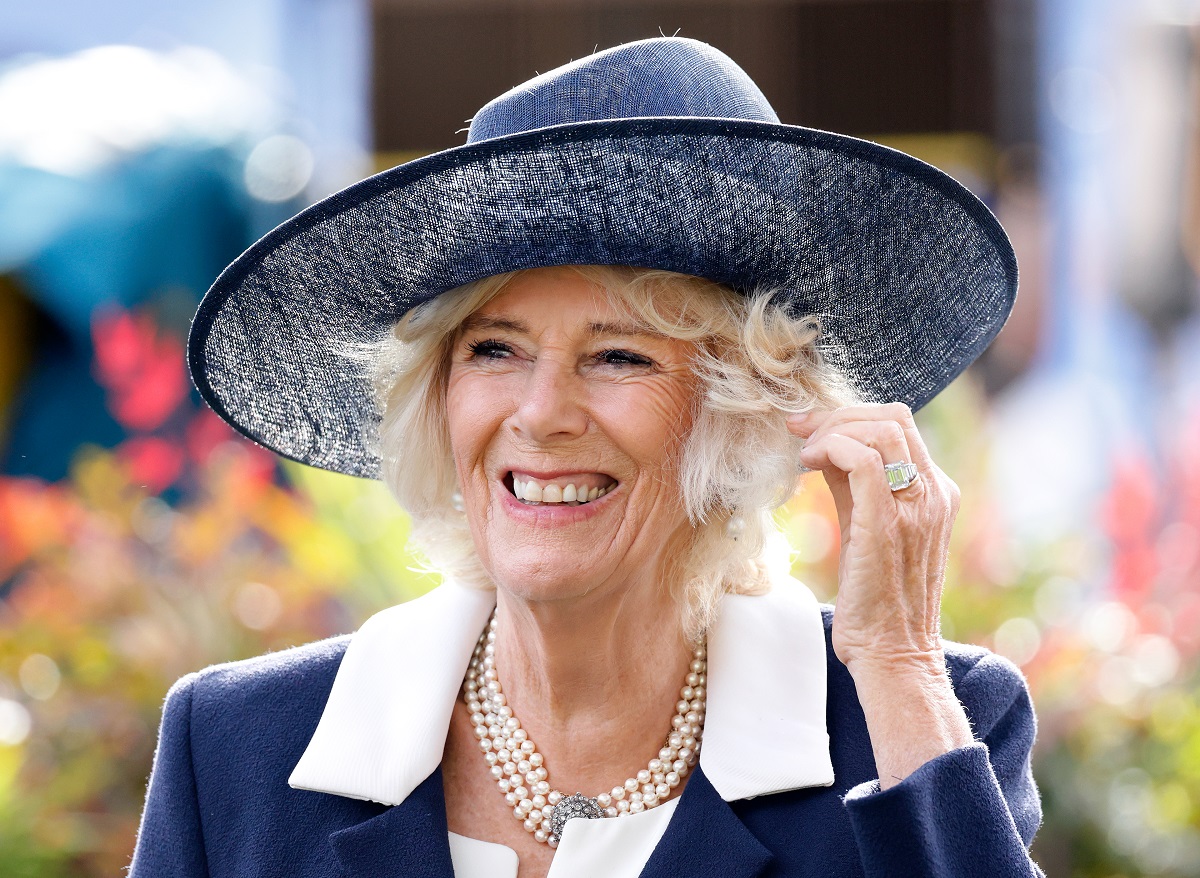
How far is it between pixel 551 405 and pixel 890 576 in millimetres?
594

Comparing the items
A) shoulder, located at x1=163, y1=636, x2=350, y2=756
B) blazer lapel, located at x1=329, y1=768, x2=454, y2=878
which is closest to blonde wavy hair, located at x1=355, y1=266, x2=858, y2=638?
shoulder, located at x1=163, y1=636, x2=350, y2=756

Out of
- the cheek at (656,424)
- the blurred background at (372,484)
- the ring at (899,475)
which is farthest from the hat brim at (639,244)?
the blurred background at (372,484)

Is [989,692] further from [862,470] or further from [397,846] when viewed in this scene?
[397,846]

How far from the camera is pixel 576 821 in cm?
238

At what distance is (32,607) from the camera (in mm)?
4137

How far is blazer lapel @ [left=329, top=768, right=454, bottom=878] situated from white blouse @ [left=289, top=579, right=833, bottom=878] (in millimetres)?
44

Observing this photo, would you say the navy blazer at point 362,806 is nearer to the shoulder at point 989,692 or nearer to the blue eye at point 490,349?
the shoulder at point 989,692

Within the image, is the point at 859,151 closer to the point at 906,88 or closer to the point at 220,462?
the point at 220,462

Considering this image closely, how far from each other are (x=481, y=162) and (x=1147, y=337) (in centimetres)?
619

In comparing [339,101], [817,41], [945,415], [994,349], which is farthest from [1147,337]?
[339,101]

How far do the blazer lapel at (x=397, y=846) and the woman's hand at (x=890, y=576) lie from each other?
0.73m

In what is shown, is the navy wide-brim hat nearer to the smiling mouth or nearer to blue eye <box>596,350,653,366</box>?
blue eye <box>596,350,653,366</box>

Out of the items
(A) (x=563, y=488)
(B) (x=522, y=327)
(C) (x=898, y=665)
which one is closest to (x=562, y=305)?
(B) (x=522, y=327)

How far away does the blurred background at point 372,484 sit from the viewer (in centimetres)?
399
